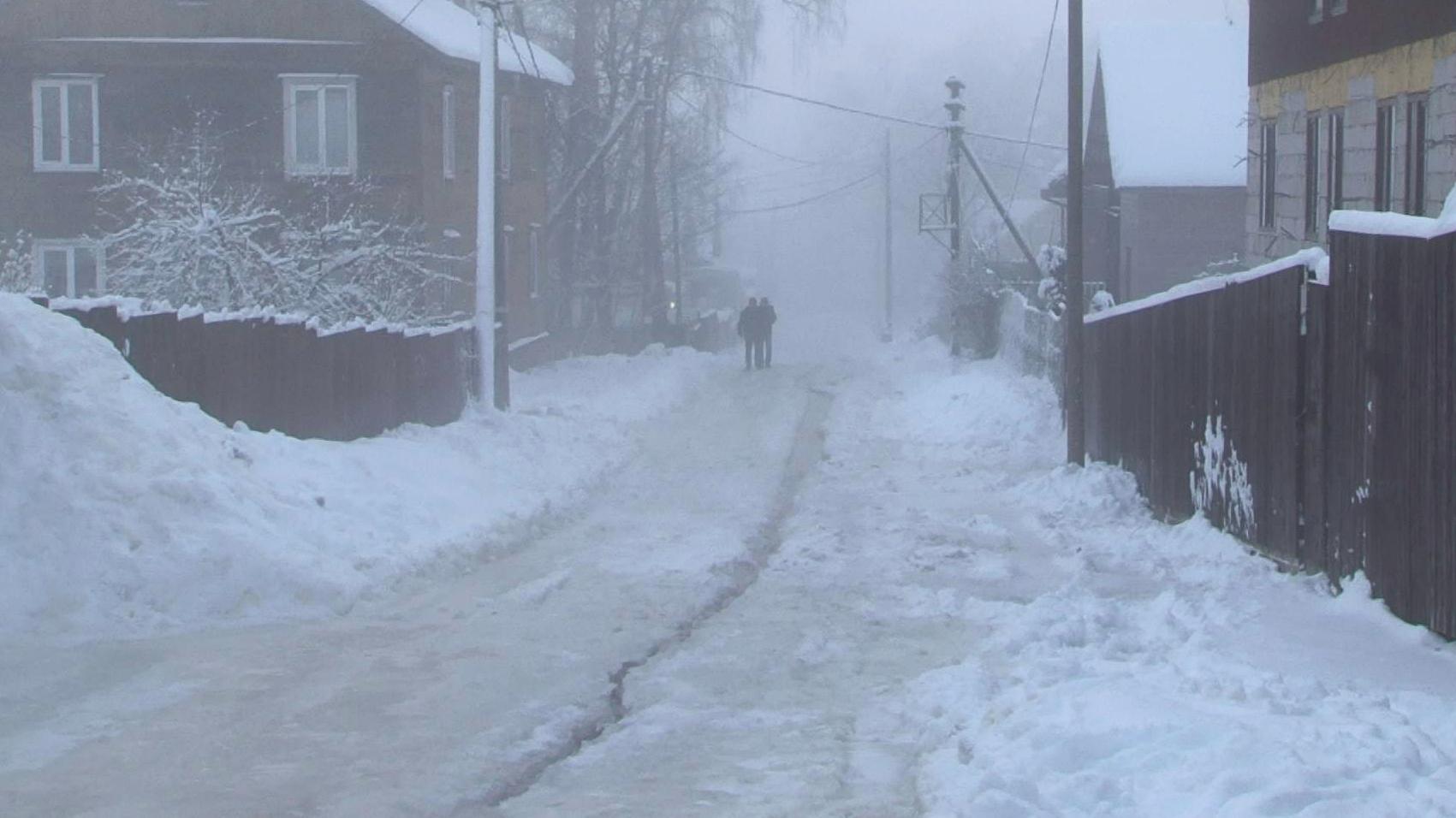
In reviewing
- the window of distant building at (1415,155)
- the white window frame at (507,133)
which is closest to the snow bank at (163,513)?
the window of distant building at (1415,155)

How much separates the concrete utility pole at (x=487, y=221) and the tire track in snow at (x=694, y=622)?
12.9 ft

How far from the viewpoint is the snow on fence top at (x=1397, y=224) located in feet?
28.8

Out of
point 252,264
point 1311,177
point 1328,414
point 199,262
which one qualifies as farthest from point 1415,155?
point 199,262

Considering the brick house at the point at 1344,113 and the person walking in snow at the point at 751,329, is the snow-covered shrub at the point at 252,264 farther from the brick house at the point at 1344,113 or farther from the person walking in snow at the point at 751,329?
the brick house at the point at 1344,113

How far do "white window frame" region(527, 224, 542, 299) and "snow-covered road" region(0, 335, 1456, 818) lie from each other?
2543cm

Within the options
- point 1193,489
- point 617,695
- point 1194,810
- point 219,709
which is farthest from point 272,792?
point 1193,489

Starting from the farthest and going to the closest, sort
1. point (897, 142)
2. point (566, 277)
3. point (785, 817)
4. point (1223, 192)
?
point (897, 142) → point (566, 277) → point (1223, 192) → point (785, 817)

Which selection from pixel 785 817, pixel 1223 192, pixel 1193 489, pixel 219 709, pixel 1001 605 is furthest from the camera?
pixel 1223 192

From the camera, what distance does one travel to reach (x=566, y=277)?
145ft

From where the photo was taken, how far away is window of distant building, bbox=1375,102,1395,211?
1984 cm

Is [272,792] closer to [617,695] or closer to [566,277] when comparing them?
[617,695]

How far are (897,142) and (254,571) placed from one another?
108 meters

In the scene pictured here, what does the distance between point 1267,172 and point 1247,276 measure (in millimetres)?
12603

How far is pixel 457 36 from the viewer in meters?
33.7
